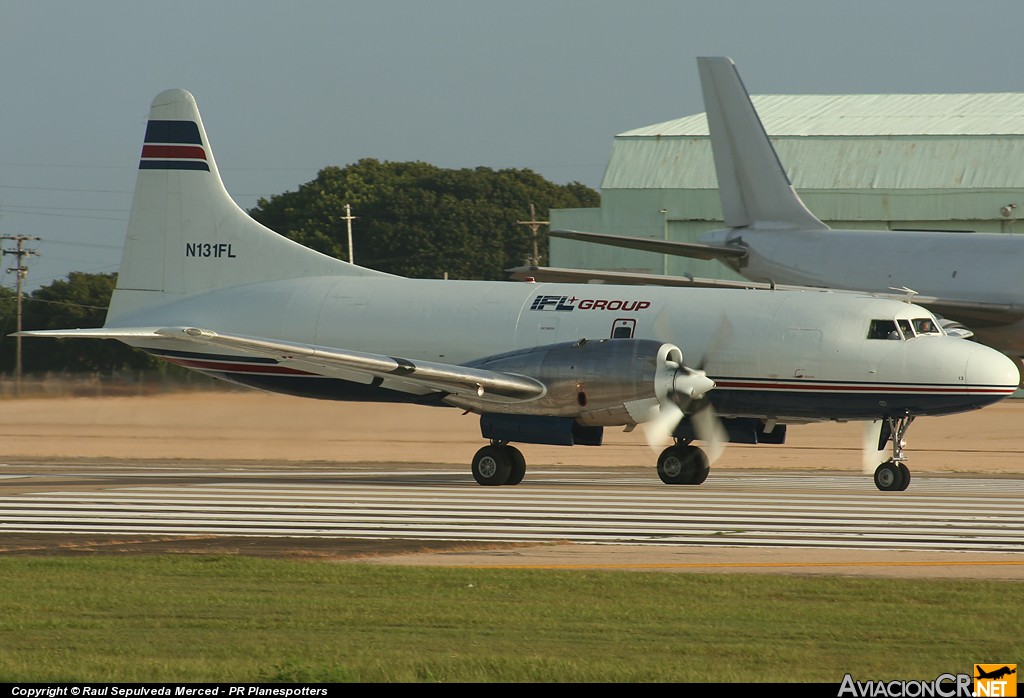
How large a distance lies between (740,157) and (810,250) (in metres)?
4.49

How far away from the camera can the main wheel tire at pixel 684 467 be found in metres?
25.2

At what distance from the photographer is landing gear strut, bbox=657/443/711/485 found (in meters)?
25.2

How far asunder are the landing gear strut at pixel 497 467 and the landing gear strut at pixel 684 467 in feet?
7.80

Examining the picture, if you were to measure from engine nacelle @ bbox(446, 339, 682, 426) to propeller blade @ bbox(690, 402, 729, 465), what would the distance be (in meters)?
1.32

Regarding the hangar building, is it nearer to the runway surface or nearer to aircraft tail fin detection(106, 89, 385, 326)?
aircraft tail fin detection(106, 89, 385, 326)

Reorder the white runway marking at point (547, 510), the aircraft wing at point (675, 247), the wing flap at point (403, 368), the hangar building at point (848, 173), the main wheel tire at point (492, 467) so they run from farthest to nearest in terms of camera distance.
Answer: the hangar building at point (848, 173)
the aircraft wing at point (675, 247)
the main wheel tire at point (492, 467)
the wing flap at point (403, 368)
the white runway marking at point (547, 510)

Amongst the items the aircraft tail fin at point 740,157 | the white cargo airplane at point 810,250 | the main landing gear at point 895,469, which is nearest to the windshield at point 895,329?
the main landing gear at point 895,469

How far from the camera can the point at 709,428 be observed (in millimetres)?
24953

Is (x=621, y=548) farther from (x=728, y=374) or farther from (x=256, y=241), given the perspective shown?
(x=256, y=241)

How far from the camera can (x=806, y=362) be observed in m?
24.6

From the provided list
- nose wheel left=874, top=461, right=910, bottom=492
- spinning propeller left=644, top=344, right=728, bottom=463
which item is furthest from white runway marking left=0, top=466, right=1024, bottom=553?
spinning propeller left=644, top=344, right=728, bottom=463

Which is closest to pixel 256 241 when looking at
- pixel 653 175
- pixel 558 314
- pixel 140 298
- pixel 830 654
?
pixel 140 298

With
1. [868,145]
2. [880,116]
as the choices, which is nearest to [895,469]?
[868,145]

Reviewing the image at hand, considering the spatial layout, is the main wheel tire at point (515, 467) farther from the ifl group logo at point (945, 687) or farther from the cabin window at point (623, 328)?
the ifl group logo at point (945, 687)
